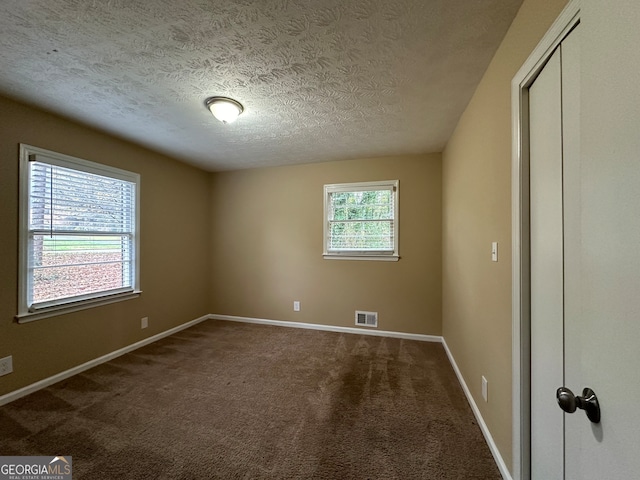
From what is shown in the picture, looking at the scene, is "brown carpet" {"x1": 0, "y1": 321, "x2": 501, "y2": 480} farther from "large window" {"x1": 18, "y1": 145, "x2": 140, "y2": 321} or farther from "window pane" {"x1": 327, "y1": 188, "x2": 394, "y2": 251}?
"window pane" {"x1": 327, "y1": 188, "x2": 394, "y2": 251}

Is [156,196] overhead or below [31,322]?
overhead

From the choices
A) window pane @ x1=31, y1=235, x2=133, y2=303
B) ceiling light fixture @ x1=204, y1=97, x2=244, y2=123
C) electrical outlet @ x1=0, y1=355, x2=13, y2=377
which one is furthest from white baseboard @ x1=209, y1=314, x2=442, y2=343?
ceiling light fixture @ x1=204, y1=97, x2=244, y2=123

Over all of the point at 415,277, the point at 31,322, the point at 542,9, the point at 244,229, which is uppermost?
the point at 542,9

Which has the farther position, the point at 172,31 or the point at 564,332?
the point at 172,31

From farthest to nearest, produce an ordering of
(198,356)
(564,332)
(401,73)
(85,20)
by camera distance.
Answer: (198,356)
(401,73)
(85,20)
(564,332)

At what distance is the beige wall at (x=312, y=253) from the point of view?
334 cm

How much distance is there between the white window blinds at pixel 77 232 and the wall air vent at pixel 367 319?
287 cm

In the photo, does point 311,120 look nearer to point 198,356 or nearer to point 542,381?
point 542,381

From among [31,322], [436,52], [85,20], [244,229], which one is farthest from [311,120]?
[31,322]

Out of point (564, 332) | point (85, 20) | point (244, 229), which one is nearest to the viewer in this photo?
point (564, 332)

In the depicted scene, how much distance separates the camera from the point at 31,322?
2158 millimetres

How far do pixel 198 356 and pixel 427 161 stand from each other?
366cm

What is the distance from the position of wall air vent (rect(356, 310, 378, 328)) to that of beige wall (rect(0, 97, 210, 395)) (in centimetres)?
250

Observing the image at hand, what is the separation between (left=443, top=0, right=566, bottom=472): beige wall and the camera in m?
1.33
